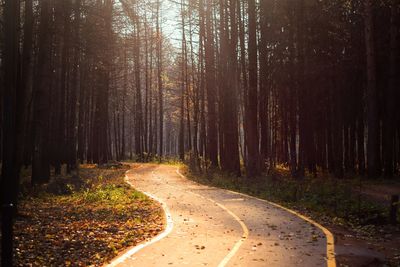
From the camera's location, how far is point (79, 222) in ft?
43.7

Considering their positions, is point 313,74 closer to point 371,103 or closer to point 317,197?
point 371,103

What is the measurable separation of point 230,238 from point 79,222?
179 inches

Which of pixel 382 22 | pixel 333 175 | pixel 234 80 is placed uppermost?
pixel 382 22

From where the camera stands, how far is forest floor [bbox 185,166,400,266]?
10244 mm

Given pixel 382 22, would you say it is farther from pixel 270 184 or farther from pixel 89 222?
pixel 89 222

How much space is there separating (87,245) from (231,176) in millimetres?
18343

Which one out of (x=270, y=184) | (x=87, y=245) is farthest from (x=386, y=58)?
(x=87, y=245)

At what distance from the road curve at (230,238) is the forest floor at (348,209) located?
2.29 feet

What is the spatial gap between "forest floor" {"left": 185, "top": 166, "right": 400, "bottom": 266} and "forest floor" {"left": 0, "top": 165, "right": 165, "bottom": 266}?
194 inches

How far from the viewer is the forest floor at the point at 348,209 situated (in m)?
10.2

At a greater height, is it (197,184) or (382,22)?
(382,22)

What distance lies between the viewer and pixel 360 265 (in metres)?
9.06

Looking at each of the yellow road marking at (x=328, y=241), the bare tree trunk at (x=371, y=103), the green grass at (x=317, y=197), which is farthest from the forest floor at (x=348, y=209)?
the bare tree trunk at (x=371, y=103)

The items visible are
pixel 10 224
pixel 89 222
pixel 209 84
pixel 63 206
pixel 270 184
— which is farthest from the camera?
pixel 209 84
